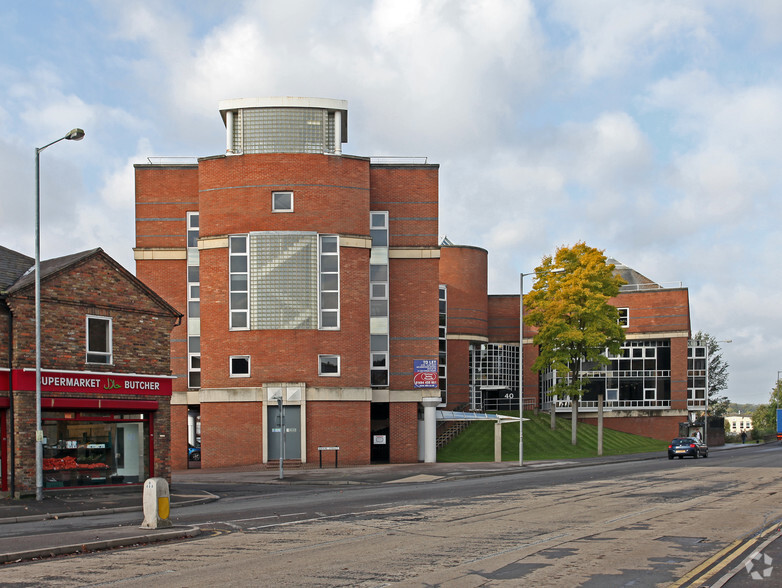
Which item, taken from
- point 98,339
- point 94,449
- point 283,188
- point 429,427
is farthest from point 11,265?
point 429,427

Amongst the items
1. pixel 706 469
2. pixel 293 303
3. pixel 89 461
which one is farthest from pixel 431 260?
pixel 89 461

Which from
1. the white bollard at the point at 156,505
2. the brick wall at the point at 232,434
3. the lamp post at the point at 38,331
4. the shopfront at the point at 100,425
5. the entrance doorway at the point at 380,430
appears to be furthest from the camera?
the entrance doorway at the point at 380,430

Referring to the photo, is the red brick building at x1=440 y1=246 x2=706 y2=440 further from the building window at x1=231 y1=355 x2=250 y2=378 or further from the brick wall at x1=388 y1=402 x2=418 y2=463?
the building window at x1=231 y1=355 x2=250 y2=378

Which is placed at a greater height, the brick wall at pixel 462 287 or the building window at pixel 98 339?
the brick wall at pixel 462 287

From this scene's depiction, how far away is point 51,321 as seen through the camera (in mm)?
26406

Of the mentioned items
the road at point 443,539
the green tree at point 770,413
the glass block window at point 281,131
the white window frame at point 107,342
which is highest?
the glass block window at point 281,131

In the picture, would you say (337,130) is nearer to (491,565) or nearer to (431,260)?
(431,260)

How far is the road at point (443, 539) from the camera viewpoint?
1201 cm

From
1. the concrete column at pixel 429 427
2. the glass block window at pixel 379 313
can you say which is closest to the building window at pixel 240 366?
the glass block window at pixel 379 313

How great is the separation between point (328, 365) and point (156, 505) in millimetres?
25234

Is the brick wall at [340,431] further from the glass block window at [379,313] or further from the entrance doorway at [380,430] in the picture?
the glass block window at [379,313]

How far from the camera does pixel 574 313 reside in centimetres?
5206

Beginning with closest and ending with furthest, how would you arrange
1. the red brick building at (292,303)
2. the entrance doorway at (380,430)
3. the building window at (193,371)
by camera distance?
the red brick building at (292,303), the entrance doorway at (380,430), the building window at (193,371)

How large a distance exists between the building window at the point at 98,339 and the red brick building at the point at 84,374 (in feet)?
0.10
